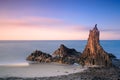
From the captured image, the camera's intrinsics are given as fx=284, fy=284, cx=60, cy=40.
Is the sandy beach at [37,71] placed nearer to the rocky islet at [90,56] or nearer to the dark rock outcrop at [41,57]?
the rocky islet at [90,56]

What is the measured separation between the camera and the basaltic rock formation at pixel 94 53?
65500 mm

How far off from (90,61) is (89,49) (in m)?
3.54

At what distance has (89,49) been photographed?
69875mm

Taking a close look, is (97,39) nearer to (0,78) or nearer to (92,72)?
(92,72)

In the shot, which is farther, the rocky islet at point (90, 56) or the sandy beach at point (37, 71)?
the rocky islet at point (90, 56)

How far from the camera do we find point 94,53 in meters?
67.9

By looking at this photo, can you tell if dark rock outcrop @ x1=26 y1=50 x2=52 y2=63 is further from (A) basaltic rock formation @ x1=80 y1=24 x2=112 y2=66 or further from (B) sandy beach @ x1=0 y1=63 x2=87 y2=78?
(B) sandy beach @ x1=0 y1=63 x2=87 y2=78

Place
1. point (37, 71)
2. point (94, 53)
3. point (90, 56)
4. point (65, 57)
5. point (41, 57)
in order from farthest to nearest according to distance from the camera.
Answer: point (41, 57) < point (65, 57) < point (90, 56) < point (94, 53) < point (37, 71)

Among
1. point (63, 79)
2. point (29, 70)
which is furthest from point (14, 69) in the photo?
point (63, 79)

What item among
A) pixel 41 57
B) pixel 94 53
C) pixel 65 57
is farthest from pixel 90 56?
pixel 41 57

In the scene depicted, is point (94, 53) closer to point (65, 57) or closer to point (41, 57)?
point (65, 57)

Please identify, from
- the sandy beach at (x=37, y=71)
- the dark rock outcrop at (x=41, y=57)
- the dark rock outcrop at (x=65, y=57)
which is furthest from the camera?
the dark rock outcrop at (x=41, y=57)

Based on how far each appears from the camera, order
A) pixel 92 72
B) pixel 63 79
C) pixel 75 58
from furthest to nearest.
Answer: pixel 75 58 < pixel 92 72 < pixel 63 79

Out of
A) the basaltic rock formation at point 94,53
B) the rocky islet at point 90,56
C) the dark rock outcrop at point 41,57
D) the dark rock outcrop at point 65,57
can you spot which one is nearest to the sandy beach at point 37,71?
the basaltic rock formation at point 94,53
